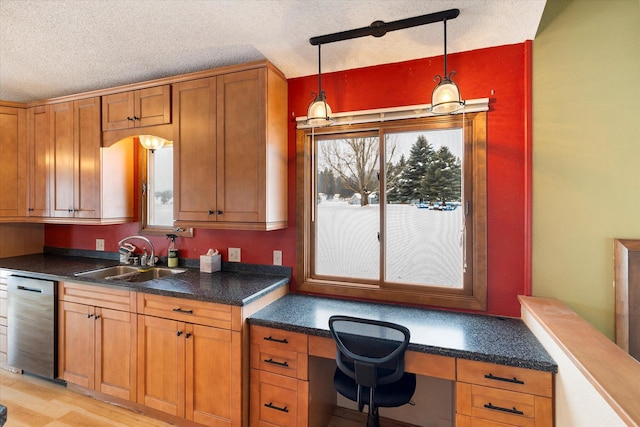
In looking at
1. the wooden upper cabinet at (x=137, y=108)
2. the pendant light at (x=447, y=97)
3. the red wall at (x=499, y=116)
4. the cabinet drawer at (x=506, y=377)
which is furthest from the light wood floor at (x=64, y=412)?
the wooden upper cabinet at (x=137, y=108)

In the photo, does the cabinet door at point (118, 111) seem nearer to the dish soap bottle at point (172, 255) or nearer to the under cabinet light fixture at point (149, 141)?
the under cabinet light fixture at point (149, 141)

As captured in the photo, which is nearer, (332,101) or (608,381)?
(608,381)

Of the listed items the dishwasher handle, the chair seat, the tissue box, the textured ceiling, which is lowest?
the chair seat

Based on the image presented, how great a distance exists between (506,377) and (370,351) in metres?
0.63

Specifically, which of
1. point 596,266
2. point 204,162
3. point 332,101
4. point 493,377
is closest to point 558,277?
point 596,266

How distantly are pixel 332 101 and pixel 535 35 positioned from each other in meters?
1.29

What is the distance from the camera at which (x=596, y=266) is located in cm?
173

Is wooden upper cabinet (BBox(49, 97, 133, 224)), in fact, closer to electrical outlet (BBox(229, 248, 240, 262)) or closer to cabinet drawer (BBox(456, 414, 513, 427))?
electrical outlet (BBox(229, 248, 240, 262))

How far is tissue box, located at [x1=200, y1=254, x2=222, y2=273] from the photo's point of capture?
2.51 meters

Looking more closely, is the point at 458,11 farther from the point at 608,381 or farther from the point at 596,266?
the point at 608,381

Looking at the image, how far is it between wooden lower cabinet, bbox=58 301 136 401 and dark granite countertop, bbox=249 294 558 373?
1.05 metres

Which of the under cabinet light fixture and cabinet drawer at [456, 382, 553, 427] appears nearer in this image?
cabinet drawer at [456, 382, 553, 427]

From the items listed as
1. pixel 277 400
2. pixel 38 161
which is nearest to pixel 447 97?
pixel 277 400

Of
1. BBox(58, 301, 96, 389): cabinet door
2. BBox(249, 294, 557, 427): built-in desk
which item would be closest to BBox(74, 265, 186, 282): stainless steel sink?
BBox(58, 301, 96, 389): cabinet door
